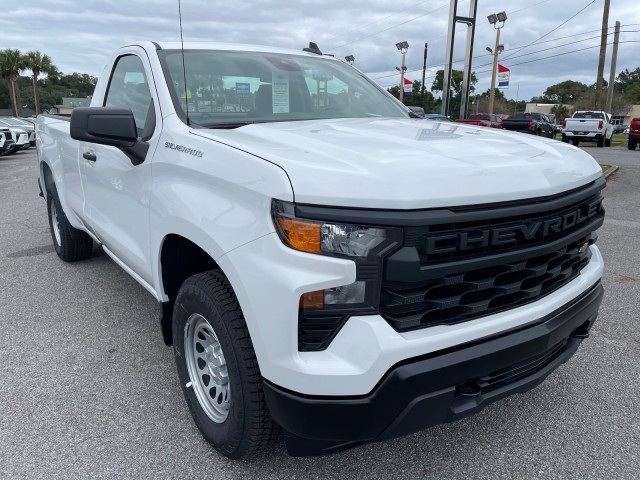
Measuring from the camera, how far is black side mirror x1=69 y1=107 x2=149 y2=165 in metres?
2.54

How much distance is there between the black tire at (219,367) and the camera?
2053 mm

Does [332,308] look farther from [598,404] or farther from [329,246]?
[598,404]

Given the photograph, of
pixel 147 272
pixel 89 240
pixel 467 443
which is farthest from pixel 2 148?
pixel 467 443

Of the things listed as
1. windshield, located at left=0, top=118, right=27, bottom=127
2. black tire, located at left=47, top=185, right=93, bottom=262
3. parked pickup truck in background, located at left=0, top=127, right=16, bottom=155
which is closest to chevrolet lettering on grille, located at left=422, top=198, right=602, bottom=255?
black tire, located at left=47, top=185, right=93, bottom=262

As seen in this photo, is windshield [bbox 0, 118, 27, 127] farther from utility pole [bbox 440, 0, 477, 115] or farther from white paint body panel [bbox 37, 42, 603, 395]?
white paint body panel [bbox 37, 42, 603, 395]

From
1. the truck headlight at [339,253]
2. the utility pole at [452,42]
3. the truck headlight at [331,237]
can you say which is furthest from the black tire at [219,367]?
the utility pole at [452,42]

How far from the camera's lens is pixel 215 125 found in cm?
283

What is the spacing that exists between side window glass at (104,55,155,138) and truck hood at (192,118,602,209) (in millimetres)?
632

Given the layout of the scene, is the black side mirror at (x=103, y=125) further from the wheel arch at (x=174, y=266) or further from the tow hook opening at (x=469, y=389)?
the tow hook opening at (x=469, y=389)

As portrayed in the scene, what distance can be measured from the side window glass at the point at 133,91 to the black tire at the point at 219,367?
3.32 feet

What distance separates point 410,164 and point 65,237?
4.24 meters

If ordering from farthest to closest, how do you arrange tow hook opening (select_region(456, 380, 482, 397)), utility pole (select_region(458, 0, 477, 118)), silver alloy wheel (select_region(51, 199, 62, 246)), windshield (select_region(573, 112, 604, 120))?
windshield (select_region(573, 112, 604, 120)), utility pole (select_region(458, 0, 477, 118)), silver alloy wheel (select_region(51, 199, 62, 246)), tow hook opening (select_region(456, 380, 482, 397))

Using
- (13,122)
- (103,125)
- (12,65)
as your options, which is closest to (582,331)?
(103,125)

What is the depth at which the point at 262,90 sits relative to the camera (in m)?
3.25
